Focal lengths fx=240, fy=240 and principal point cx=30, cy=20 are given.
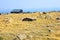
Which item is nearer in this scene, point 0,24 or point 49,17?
point 0,24

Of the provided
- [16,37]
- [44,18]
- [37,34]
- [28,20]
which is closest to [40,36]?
[37,34]

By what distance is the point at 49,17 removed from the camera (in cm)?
3259

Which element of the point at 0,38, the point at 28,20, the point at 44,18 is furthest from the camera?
the point at 44,18

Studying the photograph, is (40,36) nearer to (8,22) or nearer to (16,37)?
(16,37)

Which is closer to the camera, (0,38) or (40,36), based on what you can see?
(0,38)

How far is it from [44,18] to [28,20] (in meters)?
2.97

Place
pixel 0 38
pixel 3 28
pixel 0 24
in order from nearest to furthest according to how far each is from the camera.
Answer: pixel 0 38
pixel 3 28
pixel 0 24

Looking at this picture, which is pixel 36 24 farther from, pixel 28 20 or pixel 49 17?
pixel 49 17

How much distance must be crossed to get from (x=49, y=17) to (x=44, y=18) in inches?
33.2

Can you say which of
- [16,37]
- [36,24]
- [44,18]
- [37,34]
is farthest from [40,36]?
[44,18]

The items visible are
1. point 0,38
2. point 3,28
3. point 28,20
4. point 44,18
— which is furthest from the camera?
point 44,18

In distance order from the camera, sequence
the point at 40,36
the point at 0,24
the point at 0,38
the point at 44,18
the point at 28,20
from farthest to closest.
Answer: the point at 44,18, the point at 28,20, the point at 0,24, the point at 40,36, the point at 0,38

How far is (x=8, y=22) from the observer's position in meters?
28.3

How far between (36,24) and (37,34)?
5.74 meters
